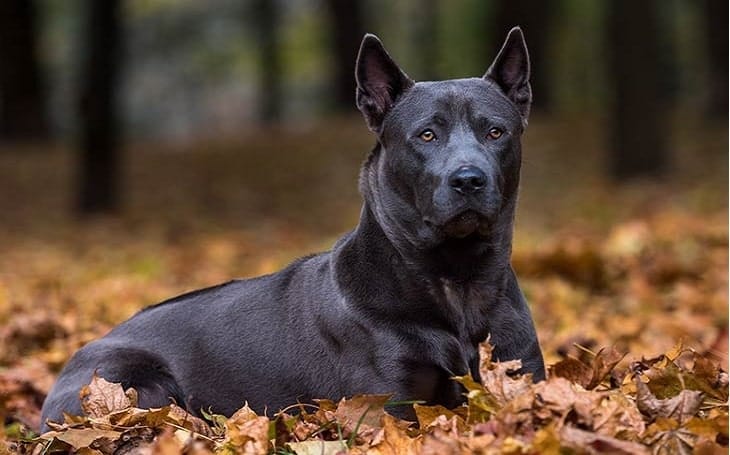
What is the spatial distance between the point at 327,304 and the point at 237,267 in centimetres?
684

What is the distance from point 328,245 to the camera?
12719 millimetres

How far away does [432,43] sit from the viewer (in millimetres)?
33312

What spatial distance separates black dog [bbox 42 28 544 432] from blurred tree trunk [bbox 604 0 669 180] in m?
12.6

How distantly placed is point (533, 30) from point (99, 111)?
10090 millimetres

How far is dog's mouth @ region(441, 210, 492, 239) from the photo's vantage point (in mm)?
4375

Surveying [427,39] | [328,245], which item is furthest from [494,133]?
[427,39]

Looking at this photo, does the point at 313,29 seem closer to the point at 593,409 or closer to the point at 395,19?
the point at 395,19

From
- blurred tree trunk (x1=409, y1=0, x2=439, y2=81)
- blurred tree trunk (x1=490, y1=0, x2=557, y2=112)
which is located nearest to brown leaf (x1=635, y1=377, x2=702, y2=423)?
blurred tree trunk (x1=490, y1=0, x2=557, y2=112)

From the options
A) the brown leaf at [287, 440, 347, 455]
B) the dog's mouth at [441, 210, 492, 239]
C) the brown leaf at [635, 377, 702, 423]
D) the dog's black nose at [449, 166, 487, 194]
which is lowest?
the brown leaf at [287, 440, 347, 455]

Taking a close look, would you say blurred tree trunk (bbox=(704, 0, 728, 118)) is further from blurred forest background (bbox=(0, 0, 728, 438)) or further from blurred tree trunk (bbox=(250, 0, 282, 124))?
blurred tree trunk (bbox=(250, 0, 282, 124))

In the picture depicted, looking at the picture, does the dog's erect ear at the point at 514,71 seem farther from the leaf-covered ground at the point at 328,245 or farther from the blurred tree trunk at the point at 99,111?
the blurred tree trunk at the point at 99,111

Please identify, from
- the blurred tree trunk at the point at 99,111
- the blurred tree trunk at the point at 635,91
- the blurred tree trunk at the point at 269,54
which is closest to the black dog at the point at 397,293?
the blurred tree trunk at the point at 635,91

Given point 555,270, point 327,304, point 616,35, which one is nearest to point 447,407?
point 327,304

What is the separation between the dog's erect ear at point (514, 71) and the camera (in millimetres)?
4824
